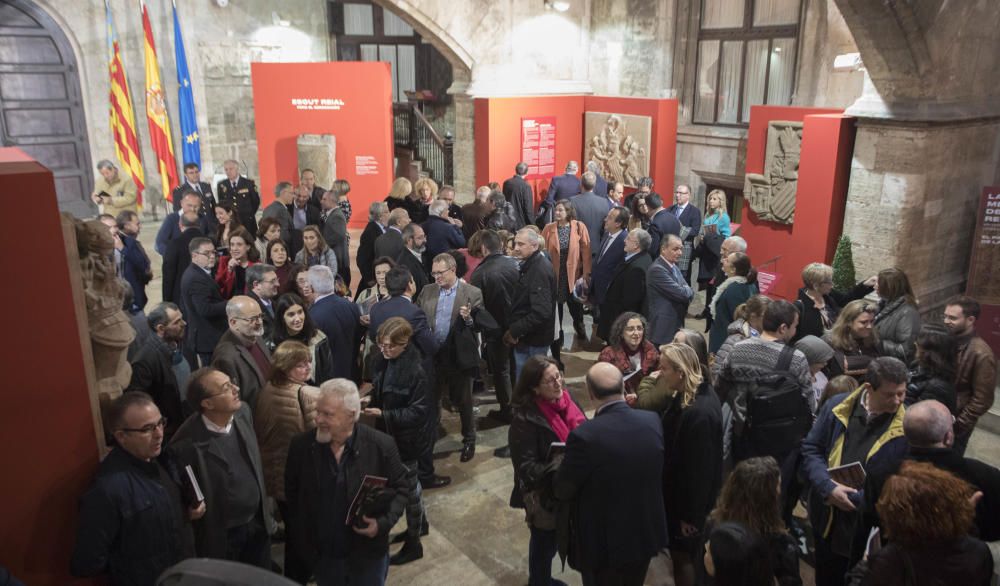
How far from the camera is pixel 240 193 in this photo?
8070mm

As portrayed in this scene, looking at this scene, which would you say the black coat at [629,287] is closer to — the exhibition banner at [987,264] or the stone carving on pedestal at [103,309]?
the exhibition banner at [987,264]

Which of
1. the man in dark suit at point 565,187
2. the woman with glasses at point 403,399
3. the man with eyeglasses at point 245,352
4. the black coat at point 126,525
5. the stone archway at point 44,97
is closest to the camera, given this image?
the black coat at point 126,525

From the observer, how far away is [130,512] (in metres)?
2.43

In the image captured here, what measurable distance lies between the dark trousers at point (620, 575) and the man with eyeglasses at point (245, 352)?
5.74ft

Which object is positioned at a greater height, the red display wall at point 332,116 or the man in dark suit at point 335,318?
the red display wall at point 332,116

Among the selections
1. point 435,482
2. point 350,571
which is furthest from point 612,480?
point 435,482

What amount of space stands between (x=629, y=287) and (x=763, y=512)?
3.29 m

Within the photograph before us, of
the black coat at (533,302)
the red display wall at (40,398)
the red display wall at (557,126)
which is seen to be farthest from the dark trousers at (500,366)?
the red display wall at (557,126)

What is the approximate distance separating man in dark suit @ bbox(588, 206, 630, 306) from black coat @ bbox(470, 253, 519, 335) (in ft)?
4.69

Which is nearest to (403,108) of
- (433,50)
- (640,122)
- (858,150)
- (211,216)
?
(433,50)

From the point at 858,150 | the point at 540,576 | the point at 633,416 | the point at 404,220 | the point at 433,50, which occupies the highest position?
the point at 433,50

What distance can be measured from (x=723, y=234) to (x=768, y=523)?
539cm

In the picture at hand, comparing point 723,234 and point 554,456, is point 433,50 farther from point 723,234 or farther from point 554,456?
point 554,456

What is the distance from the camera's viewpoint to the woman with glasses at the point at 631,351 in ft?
13.5
